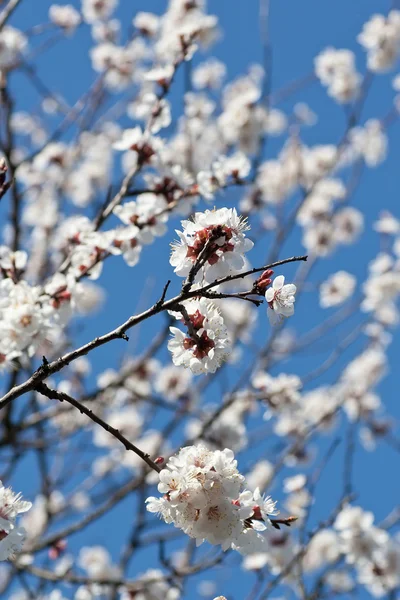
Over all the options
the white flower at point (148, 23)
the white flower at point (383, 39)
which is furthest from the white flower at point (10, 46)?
the white flower at point (383, 39)

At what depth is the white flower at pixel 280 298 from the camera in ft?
5.62

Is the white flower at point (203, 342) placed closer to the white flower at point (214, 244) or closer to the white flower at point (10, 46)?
the white flower at point (214, 244)

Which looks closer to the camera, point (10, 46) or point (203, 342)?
point (203, 342)

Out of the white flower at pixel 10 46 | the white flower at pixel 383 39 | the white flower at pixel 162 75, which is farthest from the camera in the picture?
the white flower at pixel 383 39

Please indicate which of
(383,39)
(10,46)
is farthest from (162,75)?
(383,39)

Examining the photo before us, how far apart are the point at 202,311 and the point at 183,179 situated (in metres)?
1.74

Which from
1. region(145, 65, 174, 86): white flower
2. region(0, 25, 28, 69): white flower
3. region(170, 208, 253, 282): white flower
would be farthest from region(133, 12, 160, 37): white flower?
region(170, 208, 253, 282): white flower

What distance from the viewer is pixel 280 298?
67.9 inches

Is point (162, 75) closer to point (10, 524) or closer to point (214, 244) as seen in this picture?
point (214, 244)

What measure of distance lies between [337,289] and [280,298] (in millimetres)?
5726

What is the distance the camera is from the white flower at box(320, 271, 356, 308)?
286 inches

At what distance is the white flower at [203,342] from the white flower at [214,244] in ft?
0.29

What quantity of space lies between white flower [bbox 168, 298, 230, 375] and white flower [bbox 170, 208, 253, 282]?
88 millimetres

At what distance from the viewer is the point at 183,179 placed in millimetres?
3387
